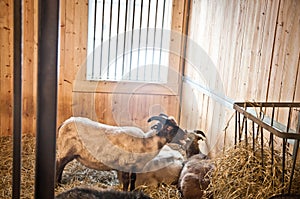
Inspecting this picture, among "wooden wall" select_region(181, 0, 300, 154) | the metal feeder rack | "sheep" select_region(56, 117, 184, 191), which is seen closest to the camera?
the metal feeder rack

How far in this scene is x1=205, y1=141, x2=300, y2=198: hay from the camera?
→ 1.79m

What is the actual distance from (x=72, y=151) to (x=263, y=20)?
6.66ft

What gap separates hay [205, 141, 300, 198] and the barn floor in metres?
1.21

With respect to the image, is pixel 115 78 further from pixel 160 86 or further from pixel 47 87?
pixel 47 87

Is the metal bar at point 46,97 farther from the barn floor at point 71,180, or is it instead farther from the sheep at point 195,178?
the barn floor at point 71,180

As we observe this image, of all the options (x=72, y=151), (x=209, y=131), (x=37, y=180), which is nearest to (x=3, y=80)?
(x=72, y=151)

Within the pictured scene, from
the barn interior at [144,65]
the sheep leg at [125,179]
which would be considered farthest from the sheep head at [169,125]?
the sheep leg at [125,179]

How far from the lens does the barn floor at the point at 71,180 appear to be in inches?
127

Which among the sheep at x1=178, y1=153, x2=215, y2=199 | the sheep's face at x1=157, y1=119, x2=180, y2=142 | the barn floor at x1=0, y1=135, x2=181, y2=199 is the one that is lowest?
the barn floor at x1=0, y1=135, x2=181, y2=199

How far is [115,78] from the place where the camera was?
4.74 metres

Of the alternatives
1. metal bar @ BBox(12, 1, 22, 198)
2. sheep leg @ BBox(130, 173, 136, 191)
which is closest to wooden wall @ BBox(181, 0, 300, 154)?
sheep leg @ BBox(130, 173, 136, 191)

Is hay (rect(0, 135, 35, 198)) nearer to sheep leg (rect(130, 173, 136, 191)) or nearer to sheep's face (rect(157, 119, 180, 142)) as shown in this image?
sheep leg (rect(130, 173, 136, 191))

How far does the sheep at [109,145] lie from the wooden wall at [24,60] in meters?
1.66

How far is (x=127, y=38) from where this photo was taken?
4.63m
